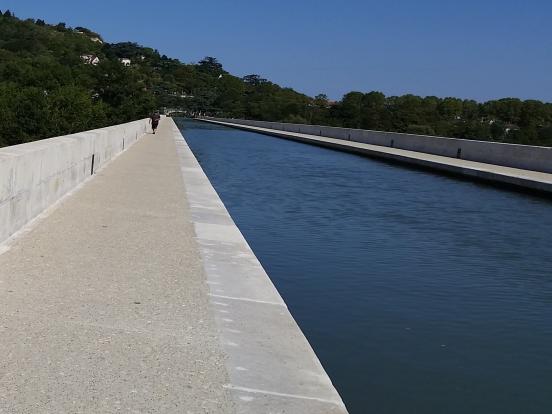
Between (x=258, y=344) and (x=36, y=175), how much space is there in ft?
18.5

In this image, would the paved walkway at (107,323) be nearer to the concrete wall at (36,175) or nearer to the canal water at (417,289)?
the concrete wall at (36,175)

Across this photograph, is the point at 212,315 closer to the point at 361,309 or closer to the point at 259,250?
the point at 361,309

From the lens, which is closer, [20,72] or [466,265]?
[466,265]

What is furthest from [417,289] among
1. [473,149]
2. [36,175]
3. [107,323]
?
[473,149]

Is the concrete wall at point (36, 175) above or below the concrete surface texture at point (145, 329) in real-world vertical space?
above

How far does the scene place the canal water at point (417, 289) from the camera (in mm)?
5703

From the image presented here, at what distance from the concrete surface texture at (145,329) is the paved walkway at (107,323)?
1cm

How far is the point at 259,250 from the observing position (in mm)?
10703

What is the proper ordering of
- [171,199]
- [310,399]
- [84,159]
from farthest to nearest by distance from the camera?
[84,159]
[171,199]
[310,399]

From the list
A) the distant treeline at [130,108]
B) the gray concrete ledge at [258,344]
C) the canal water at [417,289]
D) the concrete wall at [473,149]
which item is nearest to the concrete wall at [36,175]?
the gray concrete ledge at [258,344]

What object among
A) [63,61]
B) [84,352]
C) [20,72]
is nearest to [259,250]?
[84,352]

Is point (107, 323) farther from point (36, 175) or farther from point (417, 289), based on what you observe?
point (36, 175)

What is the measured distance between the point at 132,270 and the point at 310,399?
127 inches

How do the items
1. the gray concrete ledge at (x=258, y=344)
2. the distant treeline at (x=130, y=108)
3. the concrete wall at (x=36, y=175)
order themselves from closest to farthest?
the gray concrete ledge at (x=258, y=344) → the concrete wall at (x=36, y=175) → the distant treeline at (x=130, y=108)
